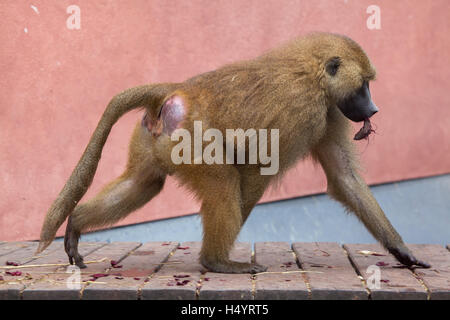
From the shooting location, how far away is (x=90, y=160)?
416 cm

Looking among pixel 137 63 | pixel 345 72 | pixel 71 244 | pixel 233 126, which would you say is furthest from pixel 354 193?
pixel 137 63

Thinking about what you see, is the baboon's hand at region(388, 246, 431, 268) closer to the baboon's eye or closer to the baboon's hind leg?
the baboon's eye

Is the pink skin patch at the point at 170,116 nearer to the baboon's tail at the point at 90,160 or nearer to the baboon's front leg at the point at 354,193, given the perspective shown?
the baboon's tail at the point at 90,160

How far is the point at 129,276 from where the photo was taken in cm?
394

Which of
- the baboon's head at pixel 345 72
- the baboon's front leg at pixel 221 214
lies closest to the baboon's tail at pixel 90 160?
the baboon's front leg at pixel 221 214

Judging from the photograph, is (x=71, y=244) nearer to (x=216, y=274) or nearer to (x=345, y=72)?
(x=216, y=274)

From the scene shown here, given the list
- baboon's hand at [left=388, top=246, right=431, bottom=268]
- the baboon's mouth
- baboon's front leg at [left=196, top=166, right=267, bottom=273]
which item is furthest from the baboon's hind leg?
baboon's hand at [left=388, top=246, right=431, bottom=268]

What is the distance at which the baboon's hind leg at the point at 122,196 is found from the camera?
433 centimetres

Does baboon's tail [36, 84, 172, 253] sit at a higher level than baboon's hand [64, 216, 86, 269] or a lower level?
higher

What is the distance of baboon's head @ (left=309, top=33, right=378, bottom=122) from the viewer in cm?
409

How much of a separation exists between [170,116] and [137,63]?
2185 millimetres

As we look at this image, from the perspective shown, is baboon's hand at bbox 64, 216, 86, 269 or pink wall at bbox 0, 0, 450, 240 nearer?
baboon's hand at bbox 64, 216, 86, 269

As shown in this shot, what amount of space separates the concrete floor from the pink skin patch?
2268 millimetres

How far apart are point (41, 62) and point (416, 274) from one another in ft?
12.1
